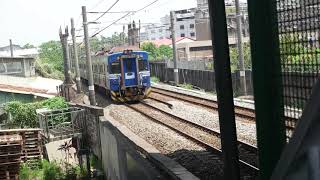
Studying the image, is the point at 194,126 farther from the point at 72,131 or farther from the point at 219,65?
the point at 219,65

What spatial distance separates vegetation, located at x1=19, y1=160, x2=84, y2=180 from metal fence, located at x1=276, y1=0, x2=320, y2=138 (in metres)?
11.1

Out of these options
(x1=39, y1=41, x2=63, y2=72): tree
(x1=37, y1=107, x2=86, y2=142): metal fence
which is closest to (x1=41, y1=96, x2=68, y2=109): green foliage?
(x1=37, y1=107, x2=86, y2=142): metal fence

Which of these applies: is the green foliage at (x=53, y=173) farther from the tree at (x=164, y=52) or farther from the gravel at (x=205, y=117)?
the tree at (x=164, y=52)

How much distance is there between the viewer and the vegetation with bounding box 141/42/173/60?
84.0 meters

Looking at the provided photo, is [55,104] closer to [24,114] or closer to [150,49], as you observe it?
[24,114]

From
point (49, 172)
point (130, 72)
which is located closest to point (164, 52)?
point (130, 72)

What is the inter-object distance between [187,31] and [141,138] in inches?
5179

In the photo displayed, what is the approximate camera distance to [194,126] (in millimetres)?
16156

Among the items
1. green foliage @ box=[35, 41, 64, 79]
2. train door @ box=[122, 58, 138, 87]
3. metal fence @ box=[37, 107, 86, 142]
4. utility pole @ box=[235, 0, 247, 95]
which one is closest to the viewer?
metal fence @ box=[37, 107, 86, 142]

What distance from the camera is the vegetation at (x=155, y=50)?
8400cm

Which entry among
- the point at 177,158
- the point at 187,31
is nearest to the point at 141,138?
the point at 177,158

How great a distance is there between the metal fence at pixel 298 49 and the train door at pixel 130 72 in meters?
→ 22.5

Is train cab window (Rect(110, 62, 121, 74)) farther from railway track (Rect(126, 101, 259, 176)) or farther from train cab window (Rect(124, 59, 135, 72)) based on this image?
railway track (Rect(126, 101, 259, 176))

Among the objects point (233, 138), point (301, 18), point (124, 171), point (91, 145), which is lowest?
point (91, 145)
